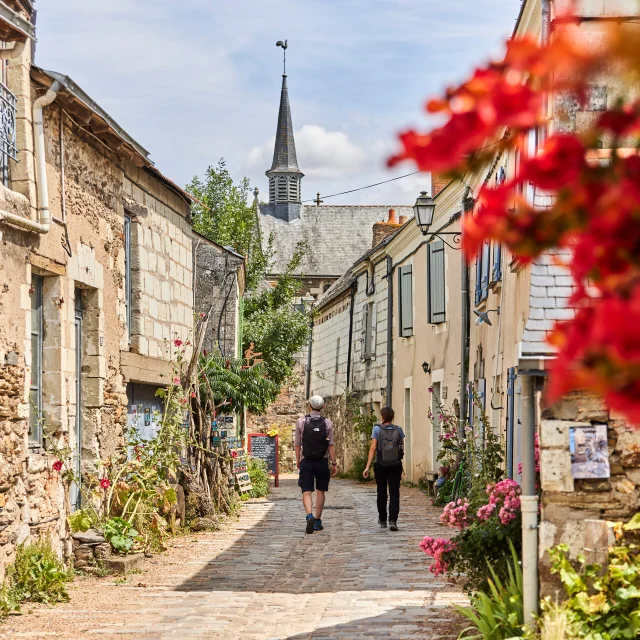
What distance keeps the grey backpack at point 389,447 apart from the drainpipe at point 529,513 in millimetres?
6463

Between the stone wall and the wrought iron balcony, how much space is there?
459 cm

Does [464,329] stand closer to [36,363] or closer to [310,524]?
[310,524]

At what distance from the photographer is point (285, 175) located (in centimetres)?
5284

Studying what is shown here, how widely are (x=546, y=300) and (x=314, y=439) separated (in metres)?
6.29

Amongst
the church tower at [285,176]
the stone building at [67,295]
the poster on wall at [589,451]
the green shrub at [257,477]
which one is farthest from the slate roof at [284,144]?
the poster on wall at [589,451]

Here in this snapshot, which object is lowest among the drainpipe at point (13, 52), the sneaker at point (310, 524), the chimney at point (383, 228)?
the sneaker at point (310, 524)

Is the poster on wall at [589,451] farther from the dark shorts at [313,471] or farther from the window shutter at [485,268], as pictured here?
the window shutter at [485,268]

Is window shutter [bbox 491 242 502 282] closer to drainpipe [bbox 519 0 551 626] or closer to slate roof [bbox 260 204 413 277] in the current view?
drainpipe [bbox 519 0 551 626]

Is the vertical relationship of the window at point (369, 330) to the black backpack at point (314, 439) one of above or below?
above

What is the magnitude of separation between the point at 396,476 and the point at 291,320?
52.1ft

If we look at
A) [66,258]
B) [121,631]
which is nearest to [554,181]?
[121,631]

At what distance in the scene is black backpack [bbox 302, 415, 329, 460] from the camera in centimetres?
1212

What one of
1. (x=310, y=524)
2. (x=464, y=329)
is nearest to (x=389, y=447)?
(x=310, y=524)

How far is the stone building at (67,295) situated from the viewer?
7805 millimetres
